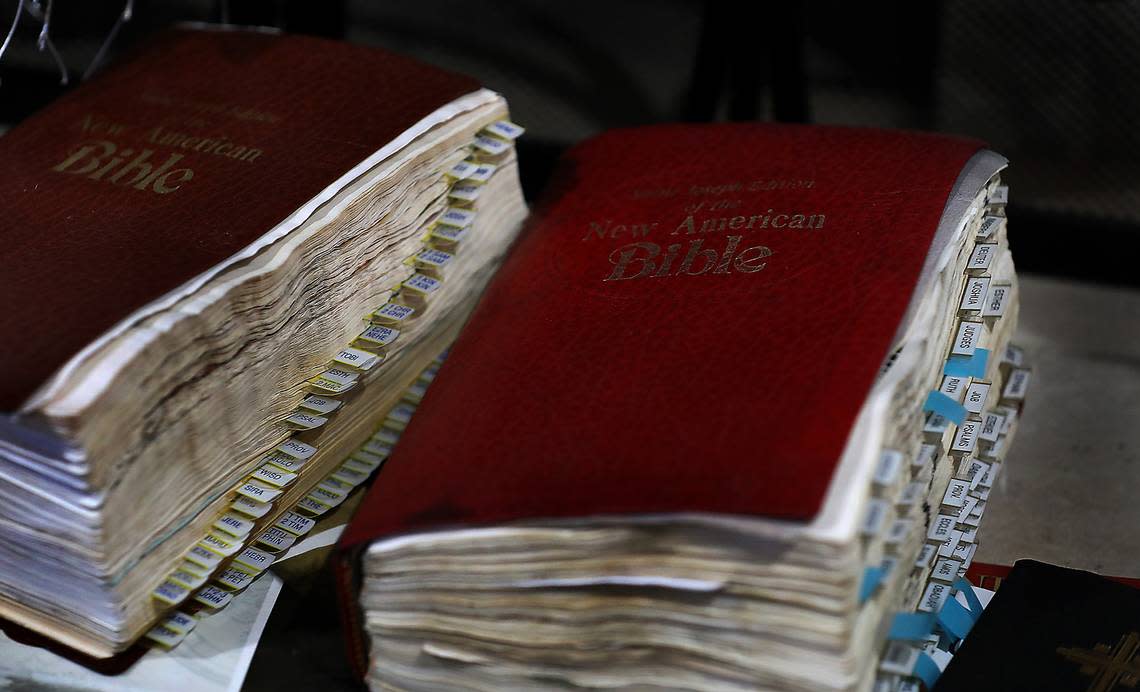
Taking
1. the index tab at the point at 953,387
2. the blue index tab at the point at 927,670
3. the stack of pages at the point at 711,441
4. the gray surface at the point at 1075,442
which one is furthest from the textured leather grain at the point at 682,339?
the gray surface at the point at 1075,442

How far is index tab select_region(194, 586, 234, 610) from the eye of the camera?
842mm

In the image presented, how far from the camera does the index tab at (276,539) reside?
876 millimetres

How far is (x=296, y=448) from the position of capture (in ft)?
2.84

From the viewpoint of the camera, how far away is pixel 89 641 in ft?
2.57

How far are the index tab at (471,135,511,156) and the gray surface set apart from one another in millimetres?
501

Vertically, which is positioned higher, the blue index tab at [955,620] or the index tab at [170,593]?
the blue index tab at [955,620]

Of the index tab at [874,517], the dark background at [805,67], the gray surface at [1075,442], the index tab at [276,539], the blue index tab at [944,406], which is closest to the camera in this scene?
the index tab at [874,517]

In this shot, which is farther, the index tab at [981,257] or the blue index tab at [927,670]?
the index tab at [981,257]

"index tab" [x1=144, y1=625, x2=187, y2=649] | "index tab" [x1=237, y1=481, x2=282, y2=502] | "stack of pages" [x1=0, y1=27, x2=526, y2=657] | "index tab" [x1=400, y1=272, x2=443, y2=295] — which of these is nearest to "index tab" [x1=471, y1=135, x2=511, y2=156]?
"stack of pages" [x1=0, y1=27, x2=526, y2=657]

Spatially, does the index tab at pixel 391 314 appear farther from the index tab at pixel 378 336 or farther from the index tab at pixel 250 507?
the index tab at pixel 250 507

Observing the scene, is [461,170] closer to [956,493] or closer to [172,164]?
[172,164]

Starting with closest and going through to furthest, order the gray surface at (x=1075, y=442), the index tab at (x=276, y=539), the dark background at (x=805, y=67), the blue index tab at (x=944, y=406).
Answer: the blue index tab at (x=944, y=406)
the index tab at (x=276, y=539)
the gray surface at (x=1075, y=442)
the dark background at (x=805, y=67)

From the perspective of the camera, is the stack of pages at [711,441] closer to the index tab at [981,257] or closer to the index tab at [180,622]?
the index tab at [981,257]

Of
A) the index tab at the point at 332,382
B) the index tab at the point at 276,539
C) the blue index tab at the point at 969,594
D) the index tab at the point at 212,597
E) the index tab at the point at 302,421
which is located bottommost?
the index tab at the point at 212,597
